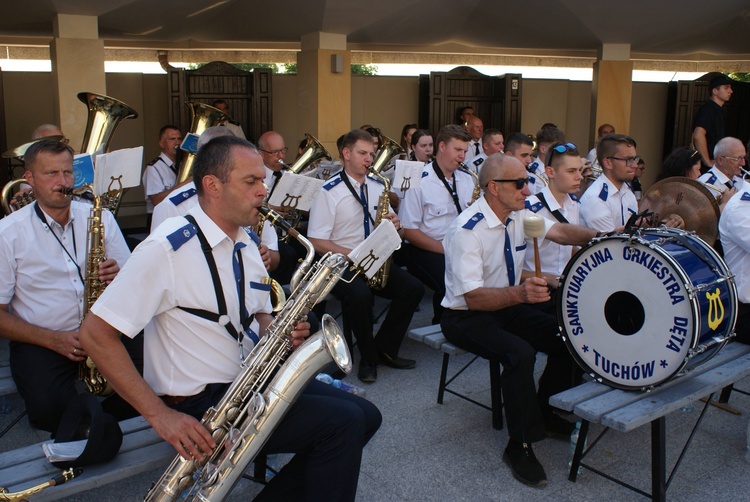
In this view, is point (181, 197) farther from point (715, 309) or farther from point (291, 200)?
point (715, 309)

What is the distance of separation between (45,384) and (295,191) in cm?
195

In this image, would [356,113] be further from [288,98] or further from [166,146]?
[166,146]

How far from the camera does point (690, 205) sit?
4312 mm

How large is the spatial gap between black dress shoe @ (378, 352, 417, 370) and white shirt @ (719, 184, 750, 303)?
2.13 m

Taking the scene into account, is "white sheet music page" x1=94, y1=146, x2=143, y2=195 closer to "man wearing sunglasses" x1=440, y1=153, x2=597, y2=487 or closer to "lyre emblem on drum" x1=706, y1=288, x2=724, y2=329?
"man wearing sunglasses" x1=440, y1=153, x2=597, y2=487

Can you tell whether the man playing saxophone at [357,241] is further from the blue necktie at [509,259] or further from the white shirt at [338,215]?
the blue necktie at [509,259]

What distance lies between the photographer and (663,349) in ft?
9.80

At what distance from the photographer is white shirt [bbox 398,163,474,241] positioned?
567 cm

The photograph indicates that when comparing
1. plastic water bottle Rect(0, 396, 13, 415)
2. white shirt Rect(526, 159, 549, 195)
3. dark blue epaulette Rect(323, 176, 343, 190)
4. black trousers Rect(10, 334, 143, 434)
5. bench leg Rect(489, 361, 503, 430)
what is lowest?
plastic water bottle Rect(0, 396, 13, 415)

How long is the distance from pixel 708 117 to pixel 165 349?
7.85 m

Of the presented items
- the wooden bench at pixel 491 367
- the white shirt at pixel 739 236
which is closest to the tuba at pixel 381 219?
the wooden bench at pixel 491 367

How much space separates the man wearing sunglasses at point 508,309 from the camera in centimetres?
346

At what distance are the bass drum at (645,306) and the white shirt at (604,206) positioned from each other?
1.62m

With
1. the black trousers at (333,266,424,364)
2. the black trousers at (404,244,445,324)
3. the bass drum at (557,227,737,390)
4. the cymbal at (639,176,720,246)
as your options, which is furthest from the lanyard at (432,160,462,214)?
the bass drum at (557,227,737,390)
